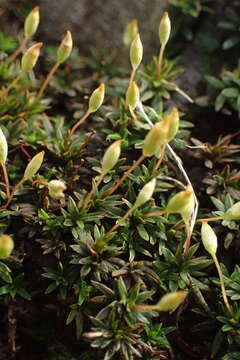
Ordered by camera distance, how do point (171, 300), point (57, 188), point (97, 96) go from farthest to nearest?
1. point (97, 96)
2. point (57, 188)
3. point (171, 300)

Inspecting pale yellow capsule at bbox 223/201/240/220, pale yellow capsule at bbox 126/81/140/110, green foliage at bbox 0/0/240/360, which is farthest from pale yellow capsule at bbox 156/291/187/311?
pale yellow capsule at bbox 126/81/140/110

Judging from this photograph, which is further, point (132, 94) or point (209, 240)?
point (132, 94)

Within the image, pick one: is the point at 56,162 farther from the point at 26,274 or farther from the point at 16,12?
the point at 16,12

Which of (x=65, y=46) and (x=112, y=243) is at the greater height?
(x=65, y=46)

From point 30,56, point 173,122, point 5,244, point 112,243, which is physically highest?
point 30,56

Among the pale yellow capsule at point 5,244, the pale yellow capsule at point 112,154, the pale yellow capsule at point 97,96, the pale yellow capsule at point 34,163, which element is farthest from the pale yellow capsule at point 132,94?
the pale yellow capsule at point 5,244

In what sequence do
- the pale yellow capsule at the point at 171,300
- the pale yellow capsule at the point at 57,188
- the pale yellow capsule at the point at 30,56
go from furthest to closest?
1. the pale yellow capsule at the point at 30,56
2. the pale yellow capsule at the point at 57,188
3. the pale yellow capsule at the point at 171,300

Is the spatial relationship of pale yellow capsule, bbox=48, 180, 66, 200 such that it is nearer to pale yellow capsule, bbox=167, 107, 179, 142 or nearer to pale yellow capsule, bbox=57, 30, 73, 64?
pale yellow capsule, bbox=167, 107, 179, 142

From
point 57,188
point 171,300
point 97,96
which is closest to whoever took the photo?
point 171,300

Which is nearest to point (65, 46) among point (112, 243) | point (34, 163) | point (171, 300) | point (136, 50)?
point (136, 50)

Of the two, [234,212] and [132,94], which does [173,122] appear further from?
[234,212]

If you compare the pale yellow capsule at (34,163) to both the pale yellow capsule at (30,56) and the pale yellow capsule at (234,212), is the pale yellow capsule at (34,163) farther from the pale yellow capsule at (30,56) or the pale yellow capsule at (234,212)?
the pale yellow capsule at (234,212)
